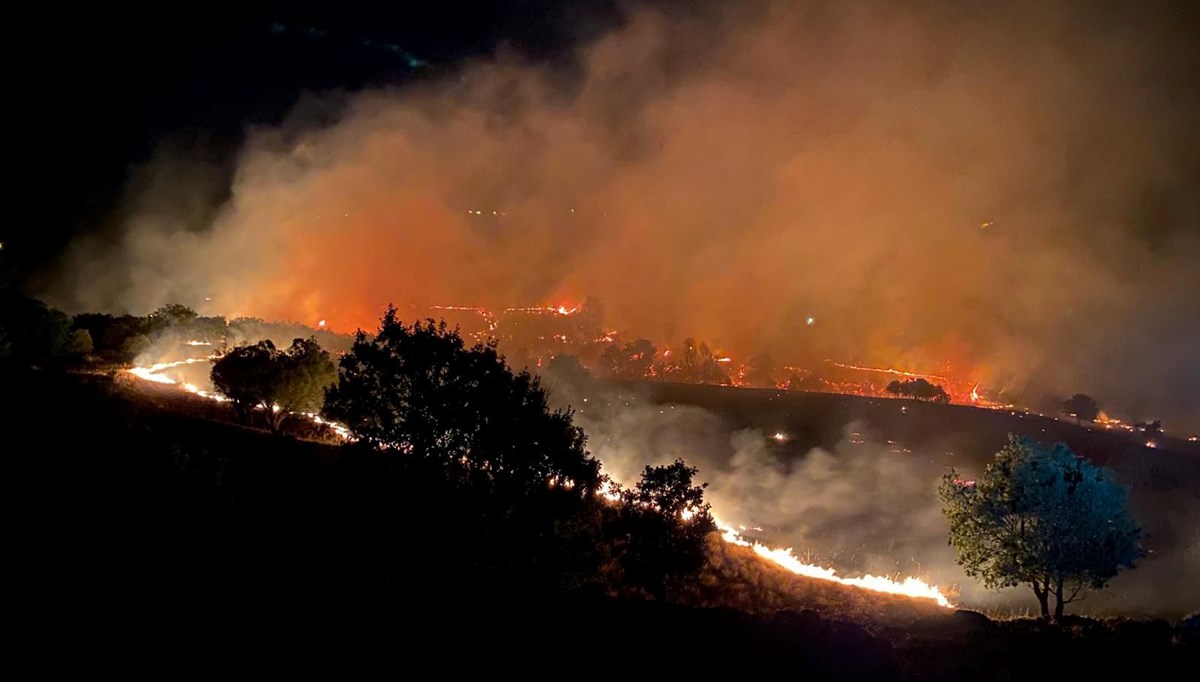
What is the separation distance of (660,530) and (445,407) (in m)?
9.64

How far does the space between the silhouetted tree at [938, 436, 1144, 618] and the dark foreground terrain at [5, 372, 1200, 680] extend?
5.31 metres

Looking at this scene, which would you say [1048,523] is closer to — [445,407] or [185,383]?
[445,407]

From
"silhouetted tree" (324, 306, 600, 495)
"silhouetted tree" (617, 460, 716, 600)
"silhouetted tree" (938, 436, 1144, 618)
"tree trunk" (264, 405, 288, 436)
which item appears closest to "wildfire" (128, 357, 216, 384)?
"tree trunk" (264, 405, 288, 436)

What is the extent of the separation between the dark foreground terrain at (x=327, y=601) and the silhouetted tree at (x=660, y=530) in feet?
13.9

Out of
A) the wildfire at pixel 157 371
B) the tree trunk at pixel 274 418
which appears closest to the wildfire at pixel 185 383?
the wildfire at pixel 157 371

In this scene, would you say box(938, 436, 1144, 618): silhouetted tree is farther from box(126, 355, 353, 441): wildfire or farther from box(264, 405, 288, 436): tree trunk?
Answer: box(264, 405, 288, 436): tree trunk

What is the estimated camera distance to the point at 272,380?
40781 millimetres

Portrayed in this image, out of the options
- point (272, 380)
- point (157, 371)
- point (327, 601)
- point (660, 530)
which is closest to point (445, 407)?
point (327, 601)

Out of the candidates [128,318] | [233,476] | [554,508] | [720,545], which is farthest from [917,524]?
[128,318]

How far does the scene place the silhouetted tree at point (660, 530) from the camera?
24.0 meters

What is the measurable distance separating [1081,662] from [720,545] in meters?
27.8

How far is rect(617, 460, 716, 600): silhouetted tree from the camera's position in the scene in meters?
24.0

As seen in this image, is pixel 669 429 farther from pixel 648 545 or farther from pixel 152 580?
pixel 152 580

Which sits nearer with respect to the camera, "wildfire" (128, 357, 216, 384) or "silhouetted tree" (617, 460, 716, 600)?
"silhouetted tree" (617, 460, 716, 600)
